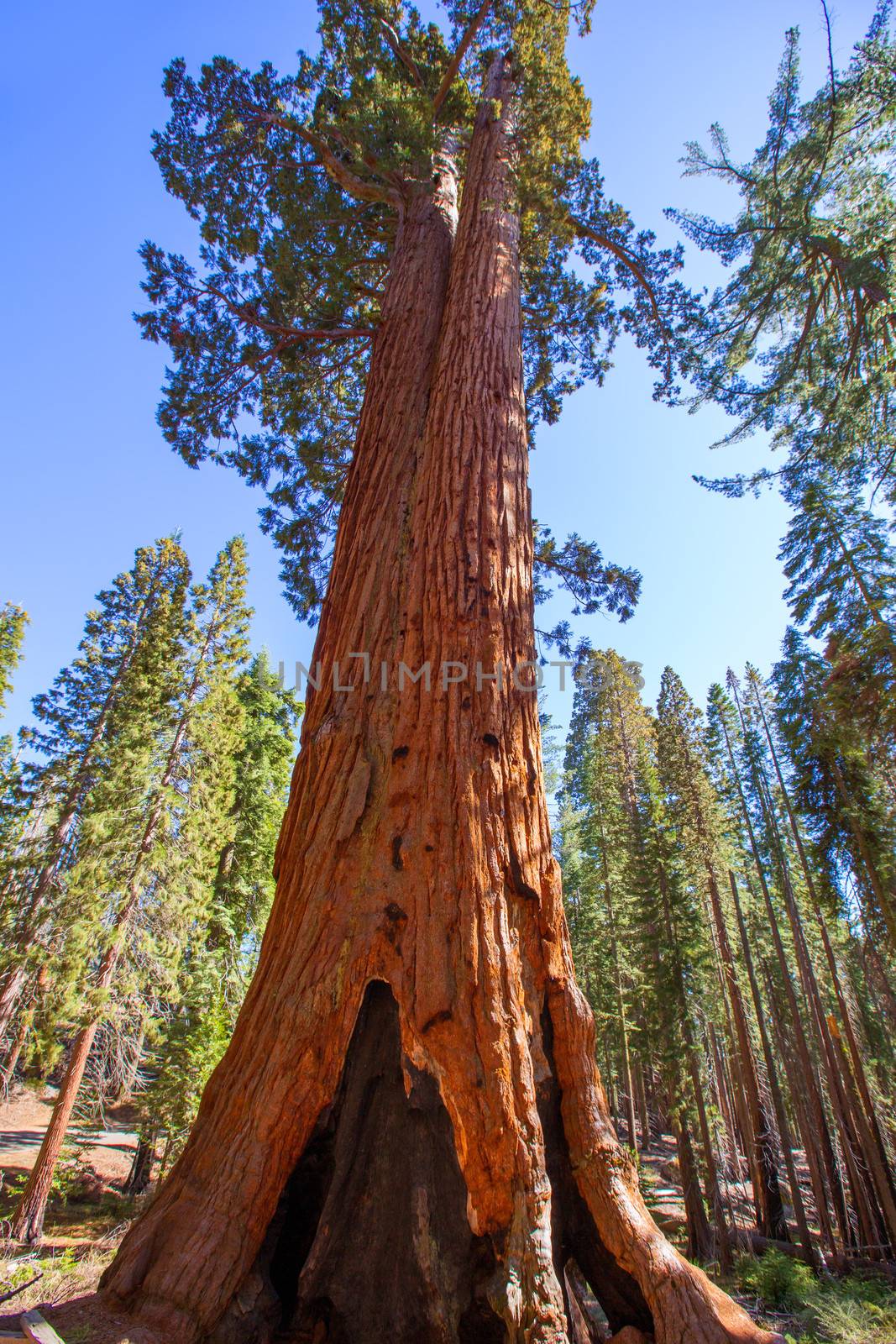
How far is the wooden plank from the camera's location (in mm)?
1370

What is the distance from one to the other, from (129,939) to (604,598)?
38.0 ft

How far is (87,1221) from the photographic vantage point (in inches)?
486

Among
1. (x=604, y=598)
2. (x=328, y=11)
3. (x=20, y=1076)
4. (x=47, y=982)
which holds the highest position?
(x=328, y=11)

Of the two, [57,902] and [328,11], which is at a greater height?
[328,11]

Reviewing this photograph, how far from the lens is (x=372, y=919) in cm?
200

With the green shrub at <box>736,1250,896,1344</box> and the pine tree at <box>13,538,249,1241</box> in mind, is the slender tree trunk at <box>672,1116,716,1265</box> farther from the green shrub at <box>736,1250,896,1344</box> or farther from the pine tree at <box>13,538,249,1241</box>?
the pine tree at <box>13,538,249,1241</box>

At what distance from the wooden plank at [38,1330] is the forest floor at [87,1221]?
35mm

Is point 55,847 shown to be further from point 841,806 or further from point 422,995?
point 841,806

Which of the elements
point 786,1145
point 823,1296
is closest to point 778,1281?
point 823,1296

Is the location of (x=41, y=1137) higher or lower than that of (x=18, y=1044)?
lower

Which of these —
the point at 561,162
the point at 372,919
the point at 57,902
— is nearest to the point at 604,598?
the point at 561,162

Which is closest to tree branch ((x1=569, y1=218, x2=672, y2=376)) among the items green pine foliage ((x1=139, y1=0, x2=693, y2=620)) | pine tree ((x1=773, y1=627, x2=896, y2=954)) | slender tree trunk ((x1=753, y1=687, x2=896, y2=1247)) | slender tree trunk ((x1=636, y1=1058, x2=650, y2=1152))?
green pine foliage ((x1=139, y1=0, x2=693, y2=620))

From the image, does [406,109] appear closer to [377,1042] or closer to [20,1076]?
[377,1042]

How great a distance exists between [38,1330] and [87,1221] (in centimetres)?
1612
